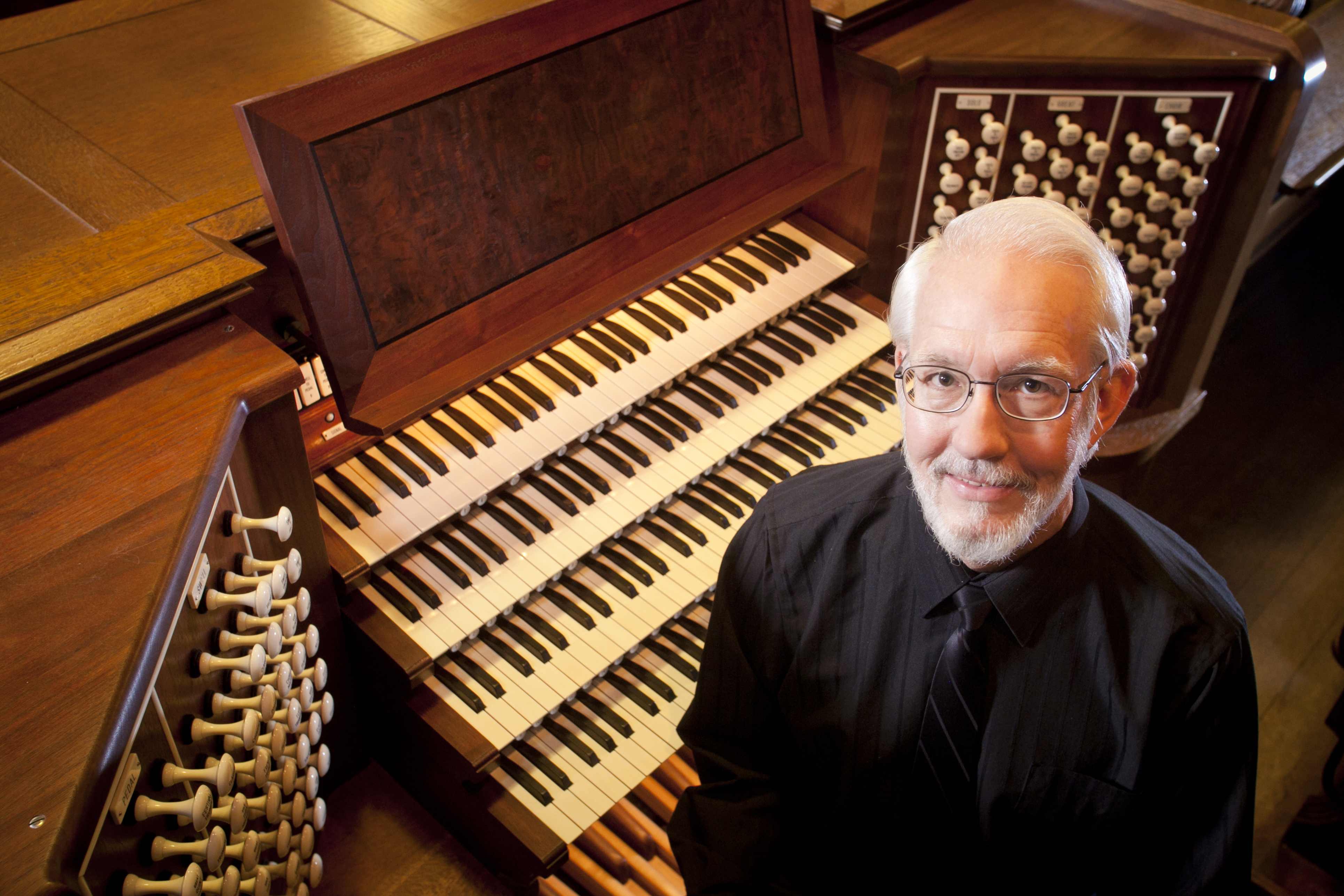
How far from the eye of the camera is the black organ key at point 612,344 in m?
2.26

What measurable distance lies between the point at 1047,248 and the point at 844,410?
1.18m

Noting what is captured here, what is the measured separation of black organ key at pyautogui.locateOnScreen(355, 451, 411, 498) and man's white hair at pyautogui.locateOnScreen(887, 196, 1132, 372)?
104 centimetres

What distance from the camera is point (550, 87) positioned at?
202 centimetres

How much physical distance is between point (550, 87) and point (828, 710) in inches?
50.4

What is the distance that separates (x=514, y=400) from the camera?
2148 mm

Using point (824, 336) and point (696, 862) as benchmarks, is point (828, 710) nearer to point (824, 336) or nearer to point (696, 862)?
point (696, 862)

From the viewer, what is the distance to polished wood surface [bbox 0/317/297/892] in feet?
Result: 3.48

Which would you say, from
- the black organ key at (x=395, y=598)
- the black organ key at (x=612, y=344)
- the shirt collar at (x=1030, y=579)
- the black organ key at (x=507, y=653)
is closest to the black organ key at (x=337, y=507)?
the black organ key at (x=395, y=598)

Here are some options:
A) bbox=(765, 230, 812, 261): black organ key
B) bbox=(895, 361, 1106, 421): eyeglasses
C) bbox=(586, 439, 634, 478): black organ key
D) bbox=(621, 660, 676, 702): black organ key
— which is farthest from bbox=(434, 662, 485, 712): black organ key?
bbox=(765, 230, 812, 261): black organ key

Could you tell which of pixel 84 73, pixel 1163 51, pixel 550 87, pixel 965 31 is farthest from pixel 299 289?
pixel 1163 51

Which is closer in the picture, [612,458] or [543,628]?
[543,628]

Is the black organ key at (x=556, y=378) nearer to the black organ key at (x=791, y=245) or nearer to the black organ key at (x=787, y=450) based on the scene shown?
the black organ key at (x=787, y=450)

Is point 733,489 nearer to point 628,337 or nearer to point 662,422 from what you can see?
point 662,422

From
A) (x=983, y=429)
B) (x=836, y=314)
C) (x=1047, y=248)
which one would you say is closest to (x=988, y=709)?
(x=983, y=429)
